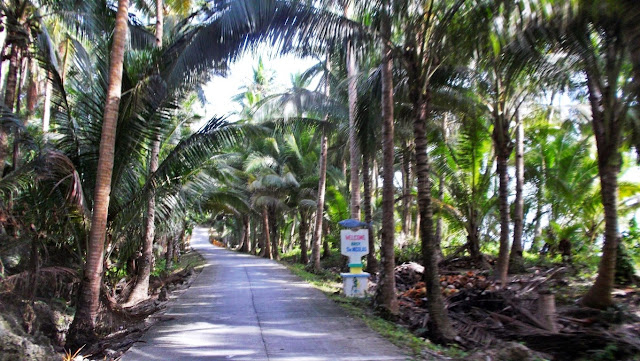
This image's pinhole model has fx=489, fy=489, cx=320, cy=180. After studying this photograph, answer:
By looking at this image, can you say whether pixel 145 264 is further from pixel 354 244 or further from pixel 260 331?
pixel 260 331

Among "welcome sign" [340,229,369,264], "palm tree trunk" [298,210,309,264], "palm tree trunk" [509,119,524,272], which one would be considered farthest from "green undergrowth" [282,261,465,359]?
"palm tree trunk" [298,210,309,264]

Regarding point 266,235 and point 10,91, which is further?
point 266,235

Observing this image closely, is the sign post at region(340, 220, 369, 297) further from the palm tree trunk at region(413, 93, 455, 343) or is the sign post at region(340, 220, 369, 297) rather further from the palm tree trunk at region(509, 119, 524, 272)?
the palm tree trunk at region(509, 119, 524, 272)

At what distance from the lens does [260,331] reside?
25.1ft

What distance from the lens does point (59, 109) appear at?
9258mm

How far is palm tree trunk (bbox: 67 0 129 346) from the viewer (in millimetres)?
7262

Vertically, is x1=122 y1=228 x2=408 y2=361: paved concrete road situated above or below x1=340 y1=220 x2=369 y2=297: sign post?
below

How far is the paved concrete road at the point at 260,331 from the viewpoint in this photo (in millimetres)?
6352

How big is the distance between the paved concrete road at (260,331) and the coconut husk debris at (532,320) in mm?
1423

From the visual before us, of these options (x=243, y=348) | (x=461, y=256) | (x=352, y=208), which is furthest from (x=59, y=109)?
(x=461, y=256)

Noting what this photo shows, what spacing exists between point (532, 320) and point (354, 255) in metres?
4.37

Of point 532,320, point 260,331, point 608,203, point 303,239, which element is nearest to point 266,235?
point 303,239

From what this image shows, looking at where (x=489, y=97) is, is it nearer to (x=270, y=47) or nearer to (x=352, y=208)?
(x=352, y=208)

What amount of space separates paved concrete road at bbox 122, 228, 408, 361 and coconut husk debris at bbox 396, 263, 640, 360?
A: 4.67ft
